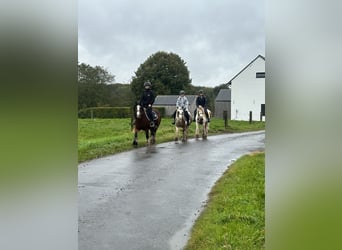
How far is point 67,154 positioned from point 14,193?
1.14 feet

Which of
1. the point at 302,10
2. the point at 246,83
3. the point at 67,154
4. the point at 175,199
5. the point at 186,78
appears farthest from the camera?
the point at 186,78

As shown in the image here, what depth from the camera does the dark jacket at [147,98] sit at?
12.8 m

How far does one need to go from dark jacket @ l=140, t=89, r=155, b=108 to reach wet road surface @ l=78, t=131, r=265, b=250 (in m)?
1.67

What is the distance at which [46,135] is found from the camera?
181 cm

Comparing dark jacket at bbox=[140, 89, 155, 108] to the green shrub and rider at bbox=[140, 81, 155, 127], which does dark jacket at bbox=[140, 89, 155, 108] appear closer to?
rider at bbox=[140, 81, 155, 127]

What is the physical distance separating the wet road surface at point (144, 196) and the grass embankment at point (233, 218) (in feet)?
0.61

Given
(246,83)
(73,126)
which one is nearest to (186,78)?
(246,83)

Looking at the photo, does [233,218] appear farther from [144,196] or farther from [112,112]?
[112,112]

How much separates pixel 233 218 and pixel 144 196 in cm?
201

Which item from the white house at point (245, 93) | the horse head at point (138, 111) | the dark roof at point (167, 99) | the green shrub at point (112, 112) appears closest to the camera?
the horse head at point (138, 111)

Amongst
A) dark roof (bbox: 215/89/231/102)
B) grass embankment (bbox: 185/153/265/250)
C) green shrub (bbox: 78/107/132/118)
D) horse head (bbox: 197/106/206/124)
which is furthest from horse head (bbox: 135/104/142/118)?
dark roof (bbox: 215/89/231/102)

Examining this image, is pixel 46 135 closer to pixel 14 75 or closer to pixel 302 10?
pixel 14 75

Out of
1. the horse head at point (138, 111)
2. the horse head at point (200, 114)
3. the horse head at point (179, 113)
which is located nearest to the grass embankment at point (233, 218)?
the horse head at point (138, 111)

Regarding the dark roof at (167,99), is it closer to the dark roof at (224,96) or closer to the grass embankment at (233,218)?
the dark roof at (224,96)
